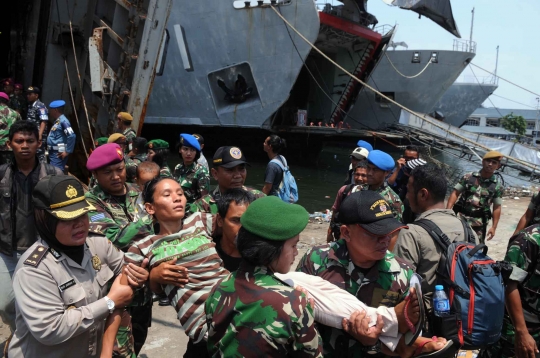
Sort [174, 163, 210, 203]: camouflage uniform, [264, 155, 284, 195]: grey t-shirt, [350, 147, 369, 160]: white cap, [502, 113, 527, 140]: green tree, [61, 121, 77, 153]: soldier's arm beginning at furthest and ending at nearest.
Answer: [502, 113, 527, 140]: green tree → [61, 121, 77, 153]: soldier's arm → [350, 147, 369, 160]: white cap → [264, 155, 284, 195]: grey t-shirt → [174, 163, 210, 203]: camouflage uniform

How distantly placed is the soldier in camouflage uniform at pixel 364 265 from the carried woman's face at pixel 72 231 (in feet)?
3.25

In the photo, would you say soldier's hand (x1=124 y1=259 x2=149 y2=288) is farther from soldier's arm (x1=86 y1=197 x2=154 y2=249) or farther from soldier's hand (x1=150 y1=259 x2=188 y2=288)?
soldier's arm (x1=86 y1=197 x2=154 y2=249)

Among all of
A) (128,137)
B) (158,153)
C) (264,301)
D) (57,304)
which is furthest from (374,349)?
(128,137)

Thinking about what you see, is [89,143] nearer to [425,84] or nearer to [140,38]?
[140,38]

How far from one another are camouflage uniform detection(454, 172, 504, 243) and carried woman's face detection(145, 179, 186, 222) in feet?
12.8

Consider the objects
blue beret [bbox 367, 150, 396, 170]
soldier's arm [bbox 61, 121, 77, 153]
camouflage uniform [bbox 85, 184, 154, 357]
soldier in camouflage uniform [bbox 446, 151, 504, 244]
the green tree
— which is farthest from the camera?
the green tree

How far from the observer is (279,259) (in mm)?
1490

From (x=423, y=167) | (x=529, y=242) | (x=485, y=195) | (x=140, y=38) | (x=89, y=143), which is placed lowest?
(x=89, y=143)

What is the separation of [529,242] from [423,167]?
27.0 inches

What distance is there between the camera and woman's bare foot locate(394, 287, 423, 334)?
1.55 metres

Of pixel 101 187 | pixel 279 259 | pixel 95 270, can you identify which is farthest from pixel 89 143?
pixel 279 259

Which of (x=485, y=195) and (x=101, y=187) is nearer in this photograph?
(x=101, y=187)

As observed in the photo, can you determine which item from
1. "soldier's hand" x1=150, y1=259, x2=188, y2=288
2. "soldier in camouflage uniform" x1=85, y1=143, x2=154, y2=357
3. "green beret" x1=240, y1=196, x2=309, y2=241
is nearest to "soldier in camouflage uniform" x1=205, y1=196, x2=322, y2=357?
"green beret" x1=240, y1=196, x2=309, y2=241

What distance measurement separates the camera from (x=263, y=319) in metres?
1.40
